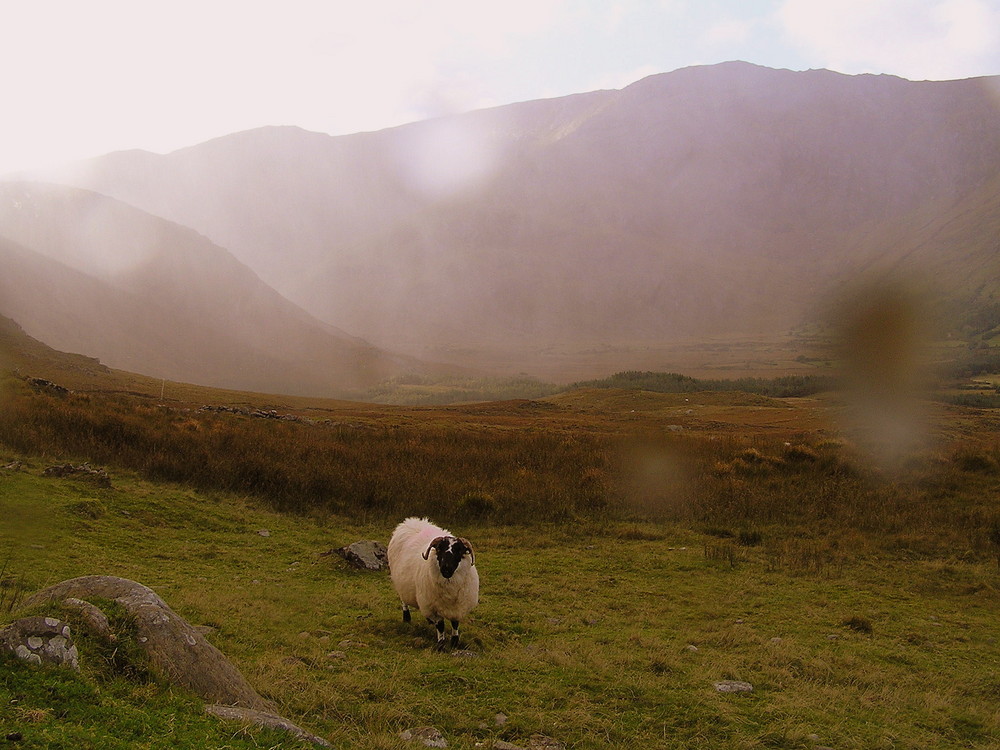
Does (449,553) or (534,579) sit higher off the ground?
(449,553)

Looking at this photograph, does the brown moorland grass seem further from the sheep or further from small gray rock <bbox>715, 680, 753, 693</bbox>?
small gray rock <bbox>715, 680, 753, 693</bbox>

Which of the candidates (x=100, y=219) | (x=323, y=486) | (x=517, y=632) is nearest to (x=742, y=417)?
(x=323, y=486)

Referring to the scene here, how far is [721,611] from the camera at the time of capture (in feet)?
37.1

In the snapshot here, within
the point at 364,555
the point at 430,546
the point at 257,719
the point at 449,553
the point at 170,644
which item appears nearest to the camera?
the point at 257,719

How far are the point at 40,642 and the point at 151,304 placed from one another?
110 metres

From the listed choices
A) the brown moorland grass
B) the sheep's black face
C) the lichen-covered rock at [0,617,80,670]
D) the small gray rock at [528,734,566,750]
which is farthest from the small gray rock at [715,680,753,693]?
the brown moorland grass

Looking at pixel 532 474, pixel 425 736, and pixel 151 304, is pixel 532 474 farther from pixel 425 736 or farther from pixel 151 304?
pixel 151 304

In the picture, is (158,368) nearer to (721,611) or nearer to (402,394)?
(402,394)

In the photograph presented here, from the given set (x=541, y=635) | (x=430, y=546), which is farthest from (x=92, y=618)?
(x=541, y=635)

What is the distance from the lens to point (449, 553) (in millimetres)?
8891

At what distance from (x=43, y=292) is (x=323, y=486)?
91.0 metres

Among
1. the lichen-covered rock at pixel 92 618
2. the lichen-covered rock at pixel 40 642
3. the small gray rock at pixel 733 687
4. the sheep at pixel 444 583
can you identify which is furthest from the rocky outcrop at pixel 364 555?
the lichen-covered rock at pixel 40 642

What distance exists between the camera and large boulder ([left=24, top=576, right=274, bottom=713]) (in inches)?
199

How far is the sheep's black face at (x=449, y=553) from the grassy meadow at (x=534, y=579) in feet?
3.36
